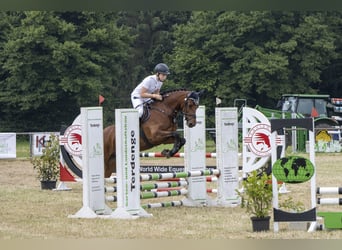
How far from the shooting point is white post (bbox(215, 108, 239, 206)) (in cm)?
762

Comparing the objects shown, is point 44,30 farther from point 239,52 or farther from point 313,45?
point 313,45

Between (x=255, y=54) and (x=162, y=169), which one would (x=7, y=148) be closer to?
(x=162, y=169)

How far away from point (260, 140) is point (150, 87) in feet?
4.89

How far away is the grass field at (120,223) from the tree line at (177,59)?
70.1 feet

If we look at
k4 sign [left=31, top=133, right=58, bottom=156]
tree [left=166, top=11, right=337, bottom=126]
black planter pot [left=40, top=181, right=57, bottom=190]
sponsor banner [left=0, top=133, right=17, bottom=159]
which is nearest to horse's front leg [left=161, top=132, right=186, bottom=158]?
black planter pot [left=40, top=181, right=57, bottom=190]

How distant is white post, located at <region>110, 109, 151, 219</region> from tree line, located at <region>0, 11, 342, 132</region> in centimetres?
2402

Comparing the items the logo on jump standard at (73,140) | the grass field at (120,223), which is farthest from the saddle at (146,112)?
the logo on jump standard at (73,140)

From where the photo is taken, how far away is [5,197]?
913 cm

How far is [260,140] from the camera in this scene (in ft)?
27.4

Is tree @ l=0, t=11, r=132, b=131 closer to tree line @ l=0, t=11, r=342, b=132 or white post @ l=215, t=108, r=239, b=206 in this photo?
tree line @ l=0, t=11, r=342, b=132

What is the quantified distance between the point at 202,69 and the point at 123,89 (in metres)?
6.26

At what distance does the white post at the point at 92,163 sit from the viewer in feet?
21.8

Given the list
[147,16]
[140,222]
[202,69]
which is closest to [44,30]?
[202,69]

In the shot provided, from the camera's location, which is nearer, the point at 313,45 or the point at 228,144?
the point at 228,144
